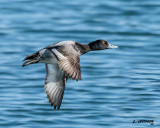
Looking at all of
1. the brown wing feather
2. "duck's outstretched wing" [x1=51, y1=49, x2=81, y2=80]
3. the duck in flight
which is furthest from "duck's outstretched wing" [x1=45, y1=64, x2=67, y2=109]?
the brown wing feather

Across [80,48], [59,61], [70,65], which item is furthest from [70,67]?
[80,48]

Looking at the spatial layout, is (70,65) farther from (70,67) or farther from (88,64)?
(88,64)

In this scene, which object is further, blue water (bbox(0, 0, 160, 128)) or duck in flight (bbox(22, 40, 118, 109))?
blue water (bbox(0, 0, 160, 128))

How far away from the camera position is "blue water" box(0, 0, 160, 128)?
26.2ft

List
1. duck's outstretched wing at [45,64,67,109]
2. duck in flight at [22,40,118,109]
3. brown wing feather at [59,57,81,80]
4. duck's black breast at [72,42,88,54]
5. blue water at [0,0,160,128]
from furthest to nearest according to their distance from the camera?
blue water at [0,0,160,128], duck's outstretched wing at [45,64,67,109], duck's black breast at [72,42,88,54], duck in flight at [22,40,118,109], brown wing feather at [59,57,81,80]

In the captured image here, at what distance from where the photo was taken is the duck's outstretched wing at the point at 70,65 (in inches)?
257

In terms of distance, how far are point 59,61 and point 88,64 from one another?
4.24 meters

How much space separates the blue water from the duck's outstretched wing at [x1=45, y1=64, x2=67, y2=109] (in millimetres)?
320

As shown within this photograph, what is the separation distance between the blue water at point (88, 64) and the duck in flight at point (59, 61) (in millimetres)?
435

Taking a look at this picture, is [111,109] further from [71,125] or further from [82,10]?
[82,10]

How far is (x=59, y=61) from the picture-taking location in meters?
6.80

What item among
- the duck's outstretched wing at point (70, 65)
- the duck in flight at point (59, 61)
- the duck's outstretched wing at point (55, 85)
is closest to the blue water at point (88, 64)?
the duck's outstretched wing at point (55, 85)

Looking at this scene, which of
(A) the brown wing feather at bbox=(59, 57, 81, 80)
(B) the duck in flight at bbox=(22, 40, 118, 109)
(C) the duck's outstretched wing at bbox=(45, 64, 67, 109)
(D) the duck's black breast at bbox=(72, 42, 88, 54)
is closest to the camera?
(A) the brown wing feather at bbox=(59, 57, 81, 80)

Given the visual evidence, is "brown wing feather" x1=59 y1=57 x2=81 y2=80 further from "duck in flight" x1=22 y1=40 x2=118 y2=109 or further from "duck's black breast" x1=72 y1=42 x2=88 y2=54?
"duck's black breast" x1=72 y1=42 x2=88 y2=54
